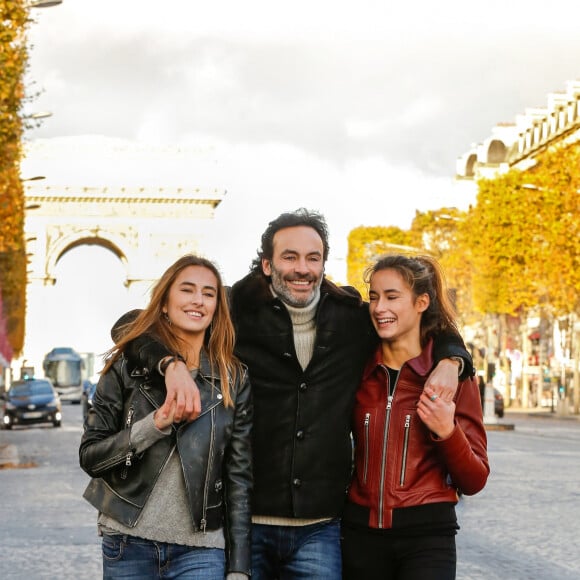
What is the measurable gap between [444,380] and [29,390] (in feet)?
107

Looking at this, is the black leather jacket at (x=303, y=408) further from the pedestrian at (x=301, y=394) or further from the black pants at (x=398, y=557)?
the black pants at (x=398, y=557)

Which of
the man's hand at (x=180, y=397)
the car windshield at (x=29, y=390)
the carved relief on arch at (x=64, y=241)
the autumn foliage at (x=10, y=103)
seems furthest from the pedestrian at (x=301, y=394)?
the carved relief on arch at (x=64, y=241)

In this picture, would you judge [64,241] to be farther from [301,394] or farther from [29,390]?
[301,394]

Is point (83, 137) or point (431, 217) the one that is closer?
point (431, 217)

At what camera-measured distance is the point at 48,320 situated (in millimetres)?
75875

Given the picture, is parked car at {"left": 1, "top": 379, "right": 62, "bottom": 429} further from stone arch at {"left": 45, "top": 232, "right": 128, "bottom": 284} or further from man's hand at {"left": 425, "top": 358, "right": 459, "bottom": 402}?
stone arch at {"left": 45, "top": 232, "right": 128, "bottom": 284}

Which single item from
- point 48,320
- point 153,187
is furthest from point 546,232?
point 48,320

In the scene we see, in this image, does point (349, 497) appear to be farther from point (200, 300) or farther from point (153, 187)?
point (153, 187)

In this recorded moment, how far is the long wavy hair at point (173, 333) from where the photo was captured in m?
4.68

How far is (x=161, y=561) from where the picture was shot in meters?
4.50

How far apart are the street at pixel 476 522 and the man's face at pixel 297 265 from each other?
438cm

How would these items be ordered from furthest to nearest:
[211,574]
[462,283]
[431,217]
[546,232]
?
1. [431,217]
2. [462,283]
3. [546,232]
4. [211,574]

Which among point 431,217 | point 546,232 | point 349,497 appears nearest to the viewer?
point 349,497

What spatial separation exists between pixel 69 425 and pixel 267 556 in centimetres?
3382
